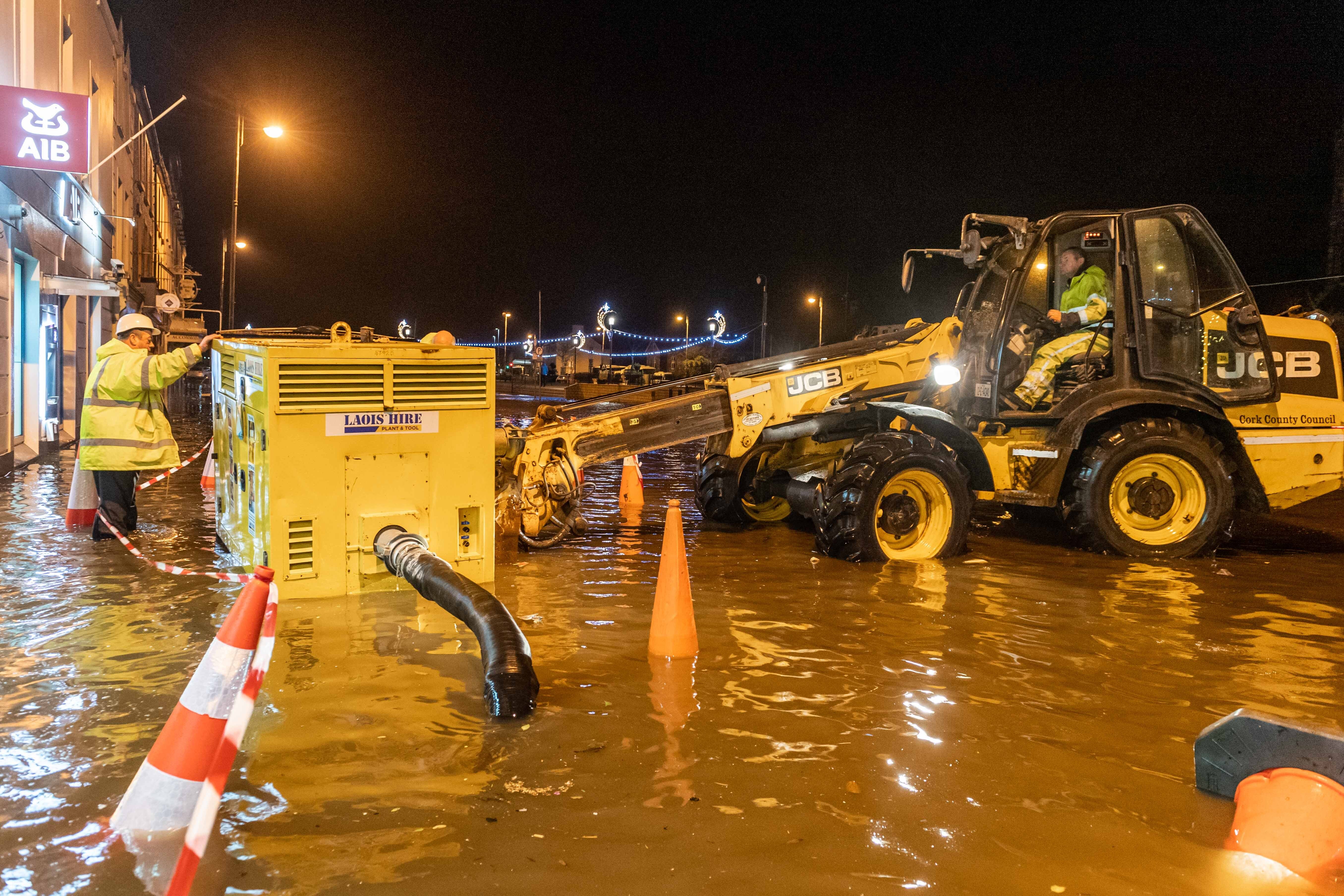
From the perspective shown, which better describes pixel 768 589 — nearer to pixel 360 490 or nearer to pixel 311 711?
pixel 360 490

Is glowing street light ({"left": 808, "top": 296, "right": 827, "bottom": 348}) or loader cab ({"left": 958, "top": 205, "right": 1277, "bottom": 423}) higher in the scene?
glowing street light ({"left": 808, "top": 296, "right": 827, "bottom": 348})

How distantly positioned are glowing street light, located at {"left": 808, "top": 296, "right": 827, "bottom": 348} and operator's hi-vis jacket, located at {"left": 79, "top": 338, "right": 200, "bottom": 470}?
90.2ft

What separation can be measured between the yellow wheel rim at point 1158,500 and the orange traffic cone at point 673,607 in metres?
4.69

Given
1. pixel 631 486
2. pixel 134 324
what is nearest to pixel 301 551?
pixel 134 324

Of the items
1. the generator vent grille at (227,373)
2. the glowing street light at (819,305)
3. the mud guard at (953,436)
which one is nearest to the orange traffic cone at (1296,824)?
the mud guard at (953,436)

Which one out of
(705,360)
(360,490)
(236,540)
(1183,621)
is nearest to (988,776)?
(1183,621)

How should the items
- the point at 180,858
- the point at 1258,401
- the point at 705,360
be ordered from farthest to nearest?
the point at 705,360
the point at 1258,401
the point at 180,858

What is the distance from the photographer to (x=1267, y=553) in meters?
8.54

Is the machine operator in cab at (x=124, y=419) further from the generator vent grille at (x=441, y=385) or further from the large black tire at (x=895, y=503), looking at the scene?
the large black tire at (x=895, y=503)

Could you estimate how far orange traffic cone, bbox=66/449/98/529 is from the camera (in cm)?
840

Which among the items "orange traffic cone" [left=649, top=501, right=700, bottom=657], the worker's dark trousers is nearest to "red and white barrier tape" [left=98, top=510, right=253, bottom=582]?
the worker's dark trousers

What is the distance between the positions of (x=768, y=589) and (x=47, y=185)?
14749 mm

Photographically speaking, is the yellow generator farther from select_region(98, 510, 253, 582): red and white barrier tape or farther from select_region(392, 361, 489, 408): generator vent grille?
select_region(98, 510, 253, 582): red and white barrier tape

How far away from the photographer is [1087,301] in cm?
811
